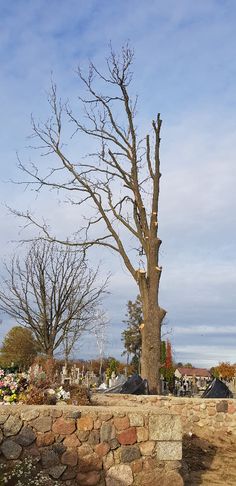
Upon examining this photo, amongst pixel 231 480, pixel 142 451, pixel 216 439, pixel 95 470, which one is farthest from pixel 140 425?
pixel 216 439

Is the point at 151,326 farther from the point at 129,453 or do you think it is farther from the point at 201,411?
the point at 129,453

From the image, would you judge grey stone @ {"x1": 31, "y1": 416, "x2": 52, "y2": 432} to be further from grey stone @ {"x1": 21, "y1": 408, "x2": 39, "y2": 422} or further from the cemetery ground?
the cemetery ground

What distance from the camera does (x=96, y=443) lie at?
6953 millimetres

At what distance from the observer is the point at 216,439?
11.3m

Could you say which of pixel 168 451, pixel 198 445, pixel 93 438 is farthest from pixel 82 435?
pixel 198 445

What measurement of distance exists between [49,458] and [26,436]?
37cm

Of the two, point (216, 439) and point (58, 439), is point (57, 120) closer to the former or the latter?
point (216, 439)

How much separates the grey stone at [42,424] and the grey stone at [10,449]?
0.31m

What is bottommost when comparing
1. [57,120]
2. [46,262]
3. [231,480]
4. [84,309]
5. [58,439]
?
[231,480]

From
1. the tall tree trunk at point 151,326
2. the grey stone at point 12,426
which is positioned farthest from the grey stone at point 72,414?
the tall tree trunk at point 151,326

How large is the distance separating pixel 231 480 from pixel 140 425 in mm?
2039

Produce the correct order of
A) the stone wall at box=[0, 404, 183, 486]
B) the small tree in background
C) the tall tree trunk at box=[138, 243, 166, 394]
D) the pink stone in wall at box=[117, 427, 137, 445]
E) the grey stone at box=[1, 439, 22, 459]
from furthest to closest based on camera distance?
1. the small tree in background
2. the tall tree trunk at box=[138, 243, 166, 394]
3. the pink stone in wall at box=[117, 427, 137, 445]
4. the stone wall at box=[0, 404, 183, 486]
5. the grey stone at box=[1, 439, 22, 459]

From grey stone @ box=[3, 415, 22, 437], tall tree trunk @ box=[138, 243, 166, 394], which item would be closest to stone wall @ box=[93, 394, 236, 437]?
tall tree trunk @ box=[138, 243, 166, 394]

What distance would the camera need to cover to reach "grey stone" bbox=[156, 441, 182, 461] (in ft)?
23.4
